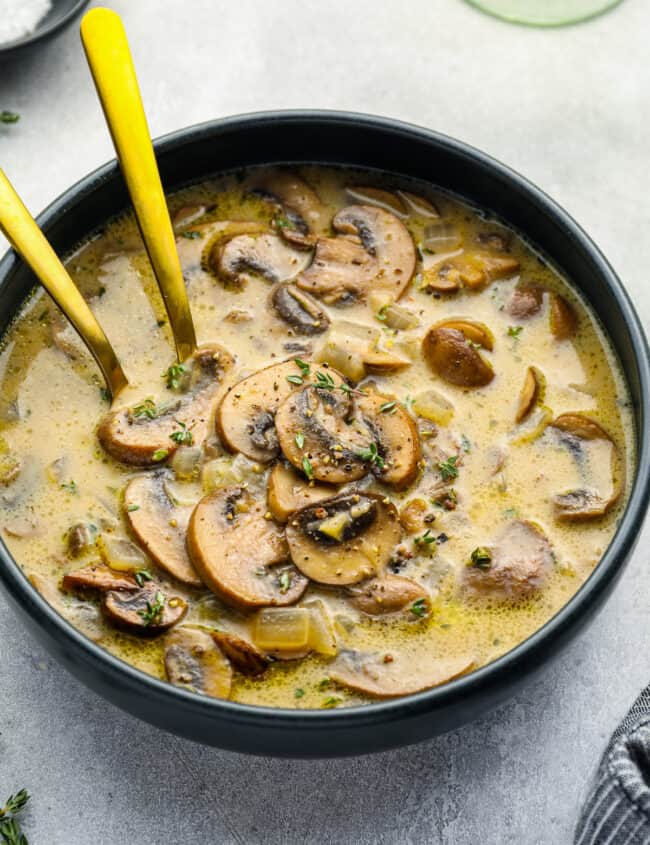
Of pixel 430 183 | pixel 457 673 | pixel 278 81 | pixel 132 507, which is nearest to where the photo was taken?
pixel 457 673

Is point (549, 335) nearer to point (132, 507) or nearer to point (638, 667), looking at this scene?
point (638, 667)

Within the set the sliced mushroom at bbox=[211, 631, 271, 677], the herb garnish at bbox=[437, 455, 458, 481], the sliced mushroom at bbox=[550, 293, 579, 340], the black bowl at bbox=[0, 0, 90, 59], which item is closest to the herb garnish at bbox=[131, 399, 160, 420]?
the sliced mushroom at bbox=[211, 631, 271, 677]

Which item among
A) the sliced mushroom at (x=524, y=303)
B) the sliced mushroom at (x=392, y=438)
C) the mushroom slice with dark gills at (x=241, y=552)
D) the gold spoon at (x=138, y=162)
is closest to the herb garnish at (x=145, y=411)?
the gold spoon at (x=138, y=162)

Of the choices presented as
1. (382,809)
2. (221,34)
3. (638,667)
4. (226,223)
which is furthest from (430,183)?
(382,809)

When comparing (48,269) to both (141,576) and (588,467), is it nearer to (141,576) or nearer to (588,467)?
(141,576)

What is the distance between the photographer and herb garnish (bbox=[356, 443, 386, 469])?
3398mm

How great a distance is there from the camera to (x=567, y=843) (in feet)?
10.9

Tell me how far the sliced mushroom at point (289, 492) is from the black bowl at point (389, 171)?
64cm

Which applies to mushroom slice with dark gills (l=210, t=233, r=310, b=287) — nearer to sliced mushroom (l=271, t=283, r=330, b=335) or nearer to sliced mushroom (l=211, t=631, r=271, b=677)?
sliced mushroom (l=271, t=283, r=330, b=335)

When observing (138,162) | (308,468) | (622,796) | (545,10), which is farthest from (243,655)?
(545,10)

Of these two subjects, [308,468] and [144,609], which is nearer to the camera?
[144,609]

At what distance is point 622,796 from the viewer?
3.11m

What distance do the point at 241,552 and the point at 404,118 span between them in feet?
7.19

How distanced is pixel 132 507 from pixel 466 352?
1.06m
